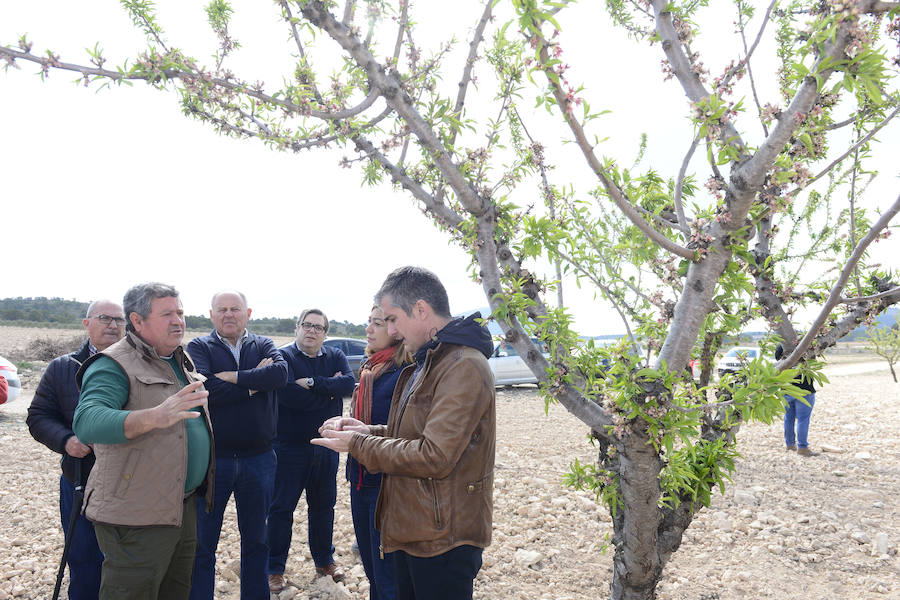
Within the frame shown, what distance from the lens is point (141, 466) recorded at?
2672 millimetres

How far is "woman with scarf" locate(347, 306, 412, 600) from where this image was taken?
3.37 m

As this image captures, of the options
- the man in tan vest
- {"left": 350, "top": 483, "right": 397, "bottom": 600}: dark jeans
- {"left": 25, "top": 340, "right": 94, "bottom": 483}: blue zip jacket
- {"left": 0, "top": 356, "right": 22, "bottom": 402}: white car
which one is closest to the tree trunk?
{"left": 350, "top": 483, "right": 397, "bottom": 600}: dark jeans

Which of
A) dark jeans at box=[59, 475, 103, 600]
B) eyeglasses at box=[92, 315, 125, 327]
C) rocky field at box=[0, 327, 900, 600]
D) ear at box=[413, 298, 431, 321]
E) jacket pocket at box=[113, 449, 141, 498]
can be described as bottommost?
rocky field at box=[0, 327, 900, 600]

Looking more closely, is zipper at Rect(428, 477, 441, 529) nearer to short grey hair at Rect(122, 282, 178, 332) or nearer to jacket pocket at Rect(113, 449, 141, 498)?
jacket pocket at Rect(113, 449, 141, 498)

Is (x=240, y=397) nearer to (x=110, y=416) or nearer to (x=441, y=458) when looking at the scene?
(x=110, y=416)

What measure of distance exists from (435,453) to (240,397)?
2.18m

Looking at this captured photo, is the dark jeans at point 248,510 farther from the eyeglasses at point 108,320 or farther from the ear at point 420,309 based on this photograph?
the ear at point 420,309

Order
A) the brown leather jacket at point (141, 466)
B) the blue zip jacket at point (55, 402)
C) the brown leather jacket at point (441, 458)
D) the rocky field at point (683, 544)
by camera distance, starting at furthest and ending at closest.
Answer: the rocky field at point (683, 544)
the blue zip jacket at point (55, 402)
the brown leather jacket at point (141, 466)
the brown leather jacket at point (441, 458)

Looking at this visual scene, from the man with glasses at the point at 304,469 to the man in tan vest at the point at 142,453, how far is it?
1.42m

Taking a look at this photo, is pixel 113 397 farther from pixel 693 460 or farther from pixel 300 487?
pixel 693 460

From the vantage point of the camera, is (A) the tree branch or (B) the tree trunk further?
(B) the tree trunk

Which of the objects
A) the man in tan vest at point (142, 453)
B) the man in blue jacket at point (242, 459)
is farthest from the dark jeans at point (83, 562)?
the man in tan vest at point (142, 453)

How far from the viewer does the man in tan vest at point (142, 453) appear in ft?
8.41

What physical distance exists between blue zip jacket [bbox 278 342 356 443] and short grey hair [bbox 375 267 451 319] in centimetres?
197
